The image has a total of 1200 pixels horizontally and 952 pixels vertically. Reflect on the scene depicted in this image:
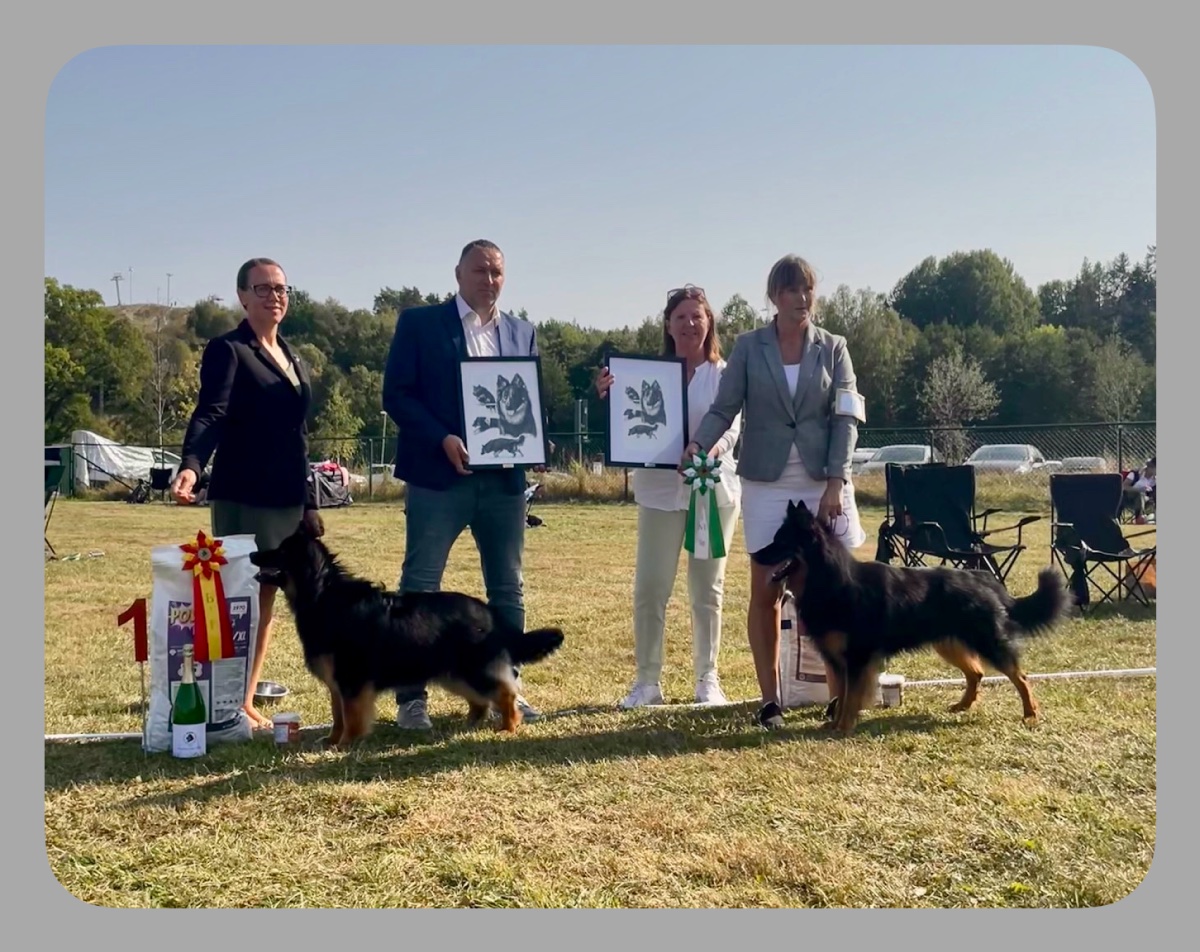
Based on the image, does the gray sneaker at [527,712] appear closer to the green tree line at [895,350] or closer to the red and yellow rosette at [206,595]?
the red and yellow rosette at [206,595]

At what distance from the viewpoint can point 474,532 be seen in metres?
4.59

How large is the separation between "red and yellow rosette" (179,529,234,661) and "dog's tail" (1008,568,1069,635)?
146 inches

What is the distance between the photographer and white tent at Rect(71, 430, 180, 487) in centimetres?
2380

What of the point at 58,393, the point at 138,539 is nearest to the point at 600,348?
the point at 138,539

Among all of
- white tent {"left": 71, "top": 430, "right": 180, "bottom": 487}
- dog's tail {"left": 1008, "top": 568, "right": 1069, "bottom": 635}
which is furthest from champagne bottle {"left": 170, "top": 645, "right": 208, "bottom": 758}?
white tent {"left": 71, "top": 430, "right": 180, "bottom": 487}

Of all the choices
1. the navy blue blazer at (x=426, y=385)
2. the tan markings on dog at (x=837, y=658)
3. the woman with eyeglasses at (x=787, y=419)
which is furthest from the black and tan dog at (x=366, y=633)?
the tan markings on dog at (x=837, y=658)

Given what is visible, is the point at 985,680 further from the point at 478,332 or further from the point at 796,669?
the point at 478,332

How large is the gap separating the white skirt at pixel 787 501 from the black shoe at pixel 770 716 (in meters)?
0.76

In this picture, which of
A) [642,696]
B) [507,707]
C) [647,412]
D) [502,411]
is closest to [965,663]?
[642,696]

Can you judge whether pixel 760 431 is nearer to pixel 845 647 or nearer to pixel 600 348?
pixel 845 647

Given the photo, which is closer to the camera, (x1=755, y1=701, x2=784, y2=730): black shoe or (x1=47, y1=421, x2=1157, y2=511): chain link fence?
(x1=755, y1=701, x2=784, y2=730): black shoe

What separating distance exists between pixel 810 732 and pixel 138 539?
1231cm

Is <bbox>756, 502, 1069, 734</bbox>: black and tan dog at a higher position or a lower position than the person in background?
lower

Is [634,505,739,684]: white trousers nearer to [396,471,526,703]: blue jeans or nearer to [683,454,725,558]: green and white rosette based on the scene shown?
[683,454,725,558]: green and white rosette
